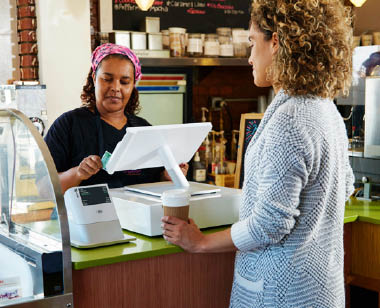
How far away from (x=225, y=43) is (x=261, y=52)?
3.71 metres

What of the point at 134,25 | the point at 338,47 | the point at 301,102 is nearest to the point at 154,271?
the point at 301,102

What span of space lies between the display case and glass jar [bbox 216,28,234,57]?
3.71m

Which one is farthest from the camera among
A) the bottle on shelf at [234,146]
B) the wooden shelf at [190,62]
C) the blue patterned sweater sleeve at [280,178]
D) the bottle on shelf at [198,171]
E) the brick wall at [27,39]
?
the bottle on shelf at [234,146]

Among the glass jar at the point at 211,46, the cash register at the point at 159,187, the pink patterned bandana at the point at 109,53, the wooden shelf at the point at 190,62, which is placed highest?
the glass jar at the point at 211,46

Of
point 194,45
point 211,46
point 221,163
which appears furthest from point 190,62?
point 221,163

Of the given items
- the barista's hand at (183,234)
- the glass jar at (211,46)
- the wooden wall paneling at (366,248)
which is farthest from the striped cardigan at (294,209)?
the glass jar at (211,46)

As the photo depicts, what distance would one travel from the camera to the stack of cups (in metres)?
1.83

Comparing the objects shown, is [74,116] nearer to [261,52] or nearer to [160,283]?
[160,283]

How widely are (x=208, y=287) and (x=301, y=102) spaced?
842mm

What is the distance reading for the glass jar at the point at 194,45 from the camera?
5129 millimetres

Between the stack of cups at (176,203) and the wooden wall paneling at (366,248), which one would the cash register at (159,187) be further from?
the wooden wall paneling at (366,248)

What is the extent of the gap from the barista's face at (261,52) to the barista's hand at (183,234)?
0.50m

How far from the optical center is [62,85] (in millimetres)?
4527

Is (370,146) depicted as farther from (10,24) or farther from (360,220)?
(10,24)
